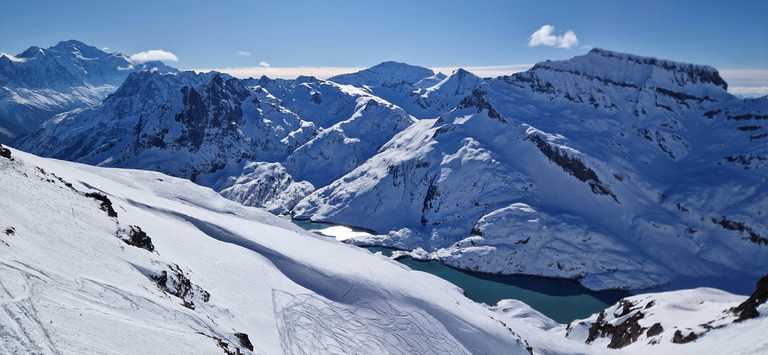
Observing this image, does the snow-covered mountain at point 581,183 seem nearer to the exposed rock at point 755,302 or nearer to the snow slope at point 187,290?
the exposed rock at point 755,302

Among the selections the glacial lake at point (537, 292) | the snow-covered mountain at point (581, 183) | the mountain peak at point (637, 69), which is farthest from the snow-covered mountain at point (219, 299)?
the mountain peak at point (637, 69)

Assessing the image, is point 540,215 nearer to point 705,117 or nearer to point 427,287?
point 427,287

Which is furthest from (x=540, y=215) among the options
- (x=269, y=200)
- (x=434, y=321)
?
(x=269, y=200)

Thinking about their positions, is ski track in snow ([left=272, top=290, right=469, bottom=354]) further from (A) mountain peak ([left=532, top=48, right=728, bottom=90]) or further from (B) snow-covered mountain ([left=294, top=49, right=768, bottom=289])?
(A) mountain peak ([left=532, top=48, right=728, bottom=90])

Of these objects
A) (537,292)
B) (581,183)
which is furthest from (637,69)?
(537,292)

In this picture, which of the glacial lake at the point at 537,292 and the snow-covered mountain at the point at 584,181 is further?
the snow-covered mountain at the point at 584,181

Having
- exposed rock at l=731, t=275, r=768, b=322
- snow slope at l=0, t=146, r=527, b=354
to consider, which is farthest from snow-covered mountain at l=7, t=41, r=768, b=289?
snow slope at l=0, t=146, r=527, b=354
